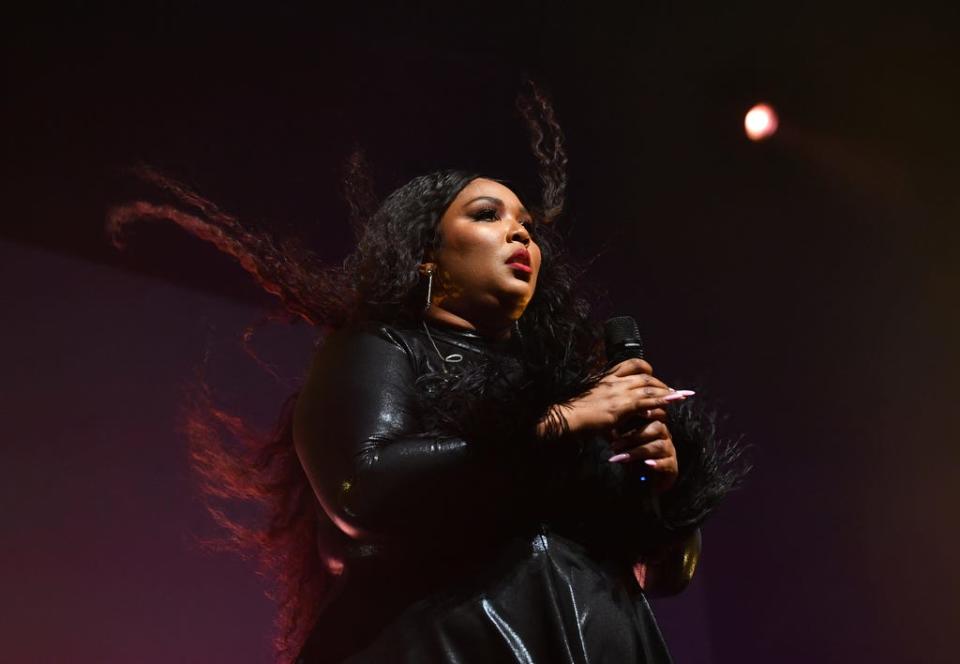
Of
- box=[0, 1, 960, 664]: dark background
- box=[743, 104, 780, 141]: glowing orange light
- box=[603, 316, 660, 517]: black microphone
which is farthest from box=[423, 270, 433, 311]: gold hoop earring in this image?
box=[743, 104, 780, 141]: glowing orange light

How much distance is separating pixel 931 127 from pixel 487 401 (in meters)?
2.27

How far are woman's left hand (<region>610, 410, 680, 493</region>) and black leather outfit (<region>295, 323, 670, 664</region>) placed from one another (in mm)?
55

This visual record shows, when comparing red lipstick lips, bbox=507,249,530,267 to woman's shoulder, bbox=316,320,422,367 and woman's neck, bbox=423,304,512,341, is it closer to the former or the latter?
woman's neck, bbox=423,304,512,341

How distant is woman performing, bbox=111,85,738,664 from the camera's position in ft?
4.18

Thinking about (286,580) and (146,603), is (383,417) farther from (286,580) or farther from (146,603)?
(146,603)

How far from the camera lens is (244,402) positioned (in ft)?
8.76

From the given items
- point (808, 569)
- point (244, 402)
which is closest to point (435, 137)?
point (244, 402)

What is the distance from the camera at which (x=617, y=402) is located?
1320 mm

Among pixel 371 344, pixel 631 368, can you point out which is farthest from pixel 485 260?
pixel 631 368

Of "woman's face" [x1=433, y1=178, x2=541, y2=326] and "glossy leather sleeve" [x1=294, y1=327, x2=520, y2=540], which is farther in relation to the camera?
"woman's face" [x1=433, y1=178, x2=541, y2=326]

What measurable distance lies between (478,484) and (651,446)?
0.90 feet

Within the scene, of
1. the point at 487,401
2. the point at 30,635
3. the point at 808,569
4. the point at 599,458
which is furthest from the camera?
the point at 808,569

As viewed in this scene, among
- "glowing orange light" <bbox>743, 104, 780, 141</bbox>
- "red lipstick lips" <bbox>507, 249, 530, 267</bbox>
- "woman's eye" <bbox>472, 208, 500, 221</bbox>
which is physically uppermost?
"glowing orange light" <bbox>743, 104, 780, 141</bbox>

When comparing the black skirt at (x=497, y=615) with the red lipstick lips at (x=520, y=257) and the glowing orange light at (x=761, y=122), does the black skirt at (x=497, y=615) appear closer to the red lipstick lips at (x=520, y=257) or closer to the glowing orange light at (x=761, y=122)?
the red lipstick lips at (x=520, y=257)
